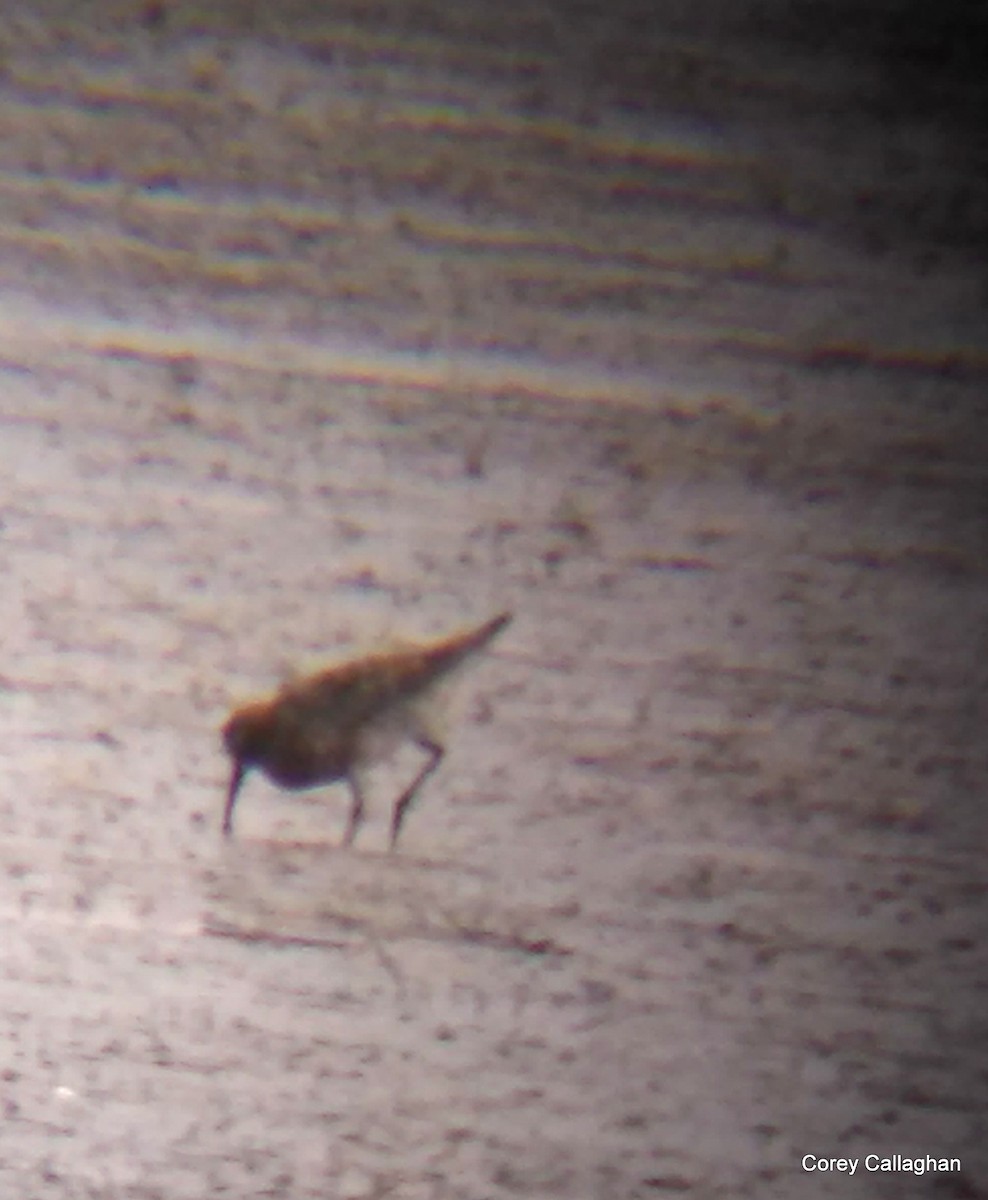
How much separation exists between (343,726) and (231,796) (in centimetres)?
8

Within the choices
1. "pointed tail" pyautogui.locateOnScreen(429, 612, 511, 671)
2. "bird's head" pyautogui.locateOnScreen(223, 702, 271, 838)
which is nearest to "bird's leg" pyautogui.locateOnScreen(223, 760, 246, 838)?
"bird's head" pyautogui.locateOnScreen(223, 702, 271, 838)

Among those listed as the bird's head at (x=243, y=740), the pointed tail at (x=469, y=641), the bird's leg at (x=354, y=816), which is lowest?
the bird's leg at (x=354, y=816)

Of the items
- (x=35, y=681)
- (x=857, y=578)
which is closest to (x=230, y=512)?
(x=35, y=681)

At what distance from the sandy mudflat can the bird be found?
0.6 inches

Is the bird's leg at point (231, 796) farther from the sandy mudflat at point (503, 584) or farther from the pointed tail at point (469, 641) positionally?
the pointed tail at point (469, 641)

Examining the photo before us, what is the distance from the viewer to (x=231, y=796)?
2.49 ft

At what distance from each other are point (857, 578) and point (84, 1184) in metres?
0.62

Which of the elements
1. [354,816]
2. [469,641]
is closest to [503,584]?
[469,641]

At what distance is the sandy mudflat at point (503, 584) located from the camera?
0.76 metres

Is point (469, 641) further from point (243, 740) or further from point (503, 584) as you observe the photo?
point (243, 740)

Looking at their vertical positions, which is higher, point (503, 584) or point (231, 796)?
point (503, 584)

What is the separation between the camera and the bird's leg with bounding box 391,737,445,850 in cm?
76

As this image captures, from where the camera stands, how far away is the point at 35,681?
0.77 metres

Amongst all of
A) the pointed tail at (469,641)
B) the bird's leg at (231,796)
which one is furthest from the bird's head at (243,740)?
the pointed tail at (469,641)
